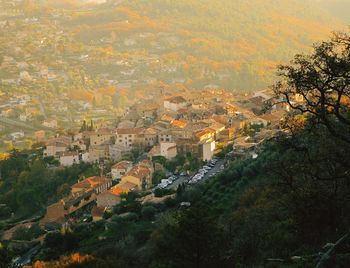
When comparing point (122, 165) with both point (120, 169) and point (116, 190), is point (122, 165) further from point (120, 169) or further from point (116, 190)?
point (116, 190)

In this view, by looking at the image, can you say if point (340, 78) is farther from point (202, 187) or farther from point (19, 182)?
point (19, 182)

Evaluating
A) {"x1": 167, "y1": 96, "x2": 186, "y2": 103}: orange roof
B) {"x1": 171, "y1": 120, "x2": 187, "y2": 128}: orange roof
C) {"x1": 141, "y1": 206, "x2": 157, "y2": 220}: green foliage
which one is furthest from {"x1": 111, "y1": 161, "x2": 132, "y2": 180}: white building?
{"x1": 167, "y1": 96, "x2": 186, "y2": 103}: orange roof

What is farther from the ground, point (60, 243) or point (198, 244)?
point (198, 244)

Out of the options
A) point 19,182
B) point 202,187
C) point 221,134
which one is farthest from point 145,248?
point 19,182

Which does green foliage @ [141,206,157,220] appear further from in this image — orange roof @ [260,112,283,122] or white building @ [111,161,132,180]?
orange roof @ [260,112,283,122]

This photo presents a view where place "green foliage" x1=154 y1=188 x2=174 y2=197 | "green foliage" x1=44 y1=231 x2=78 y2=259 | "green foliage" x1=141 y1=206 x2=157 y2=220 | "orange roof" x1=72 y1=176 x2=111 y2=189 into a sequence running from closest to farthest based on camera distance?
"green foliage" x1=44 y1=231 x2=78 y2=259 → "green foliage" x1=141 y1=206 x2=157 y2=220 → "green foliage" x1=154 y1=188 x2=174 y2=197 → "orange roof" x1=72 y1=176 x2=111 y2=189

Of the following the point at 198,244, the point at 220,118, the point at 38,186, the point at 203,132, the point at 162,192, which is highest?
the point at 198,244

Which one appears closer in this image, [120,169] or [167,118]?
[120,169]

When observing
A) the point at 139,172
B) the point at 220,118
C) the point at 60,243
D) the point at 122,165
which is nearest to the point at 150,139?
the point at 122,165

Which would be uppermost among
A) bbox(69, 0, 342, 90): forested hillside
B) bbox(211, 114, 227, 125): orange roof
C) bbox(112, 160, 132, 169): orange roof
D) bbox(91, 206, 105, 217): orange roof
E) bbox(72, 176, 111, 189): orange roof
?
bbox(211, 114, 227, 125): orange roof

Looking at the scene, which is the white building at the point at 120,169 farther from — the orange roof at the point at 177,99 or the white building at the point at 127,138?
the orange roof at the point at 177,99

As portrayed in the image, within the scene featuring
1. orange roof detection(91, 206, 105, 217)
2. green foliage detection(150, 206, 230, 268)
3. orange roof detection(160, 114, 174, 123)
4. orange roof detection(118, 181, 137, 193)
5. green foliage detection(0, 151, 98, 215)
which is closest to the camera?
green foliage detection(150, 206, 230, 268)
